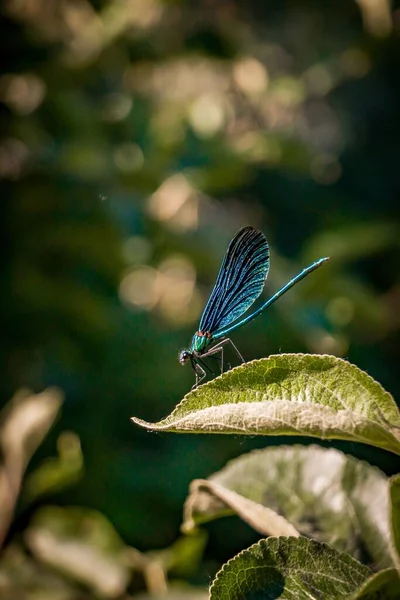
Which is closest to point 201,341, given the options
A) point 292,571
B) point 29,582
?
point 292,571

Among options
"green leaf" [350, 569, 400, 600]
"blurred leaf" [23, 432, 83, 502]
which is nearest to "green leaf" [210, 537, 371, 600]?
"green leaf" [350, 569, 400, 600]

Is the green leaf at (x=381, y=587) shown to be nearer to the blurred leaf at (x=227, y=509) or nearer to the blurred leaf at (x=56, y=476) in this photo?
the blurred leaf at (x=227, y=509)

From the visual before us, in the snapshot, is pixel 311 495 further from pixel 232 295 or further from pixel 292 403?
pixel 292 403

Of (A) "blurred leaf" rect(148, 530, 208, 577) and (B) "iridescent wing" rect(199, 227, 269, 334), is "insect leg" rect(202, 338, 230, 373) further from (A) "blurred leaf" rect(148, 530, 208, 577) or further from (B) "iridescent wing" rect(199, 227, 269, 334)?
(A) "blurred leaf" rect(148, 530, 208, 577)

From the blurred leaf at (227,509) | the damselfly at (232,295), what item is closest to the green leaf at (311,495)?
the blurred leaf at (227,509)

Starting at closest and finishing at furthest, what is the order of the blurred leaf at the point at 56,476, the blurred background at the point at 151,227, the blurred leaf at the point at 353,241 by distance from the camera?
1. the blurred leaf at the point at 56,476
2. the blurred background at the point at 151,227
3. the blurred leaf at the point at 353,241
